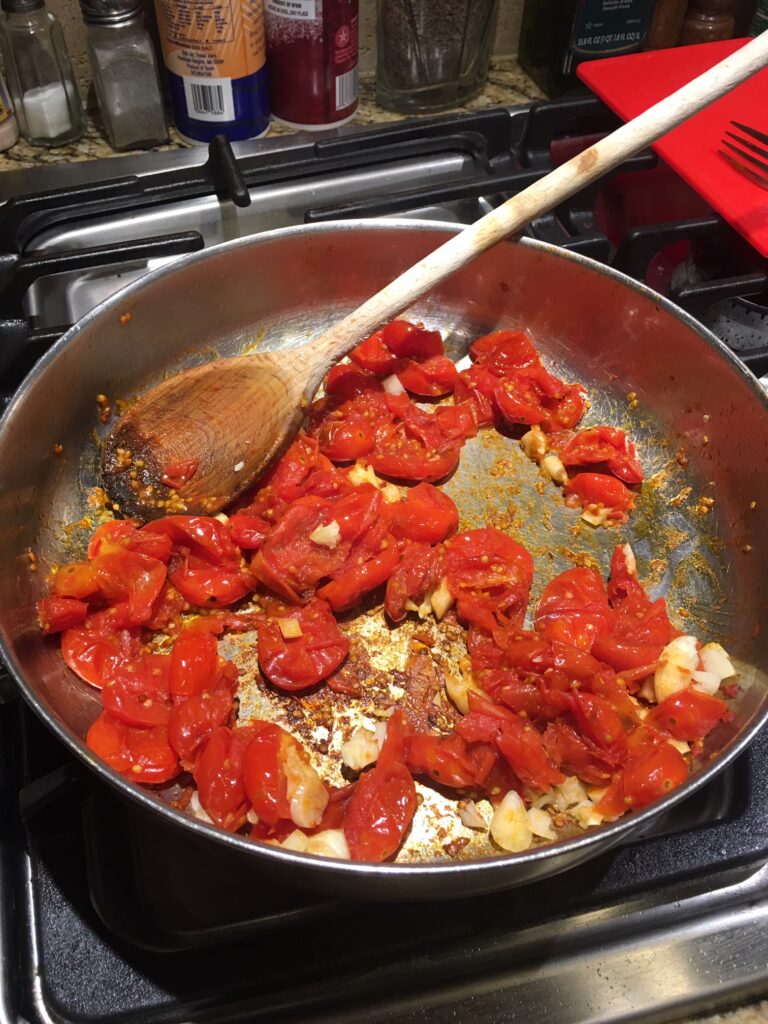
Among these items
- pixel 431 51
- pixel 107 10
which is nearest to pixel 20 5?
pixel 107 10

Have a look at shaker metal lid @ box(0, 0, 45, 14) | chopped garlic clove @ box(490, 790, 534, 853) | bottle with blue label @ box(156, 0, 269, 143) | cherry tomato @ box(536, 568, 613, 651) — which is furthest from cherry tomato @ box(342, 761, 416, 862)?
shaker metal lid @ box(0, 0, 45, 14)

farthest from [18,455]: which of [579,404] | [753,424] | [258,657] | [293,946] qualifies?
[753,424]

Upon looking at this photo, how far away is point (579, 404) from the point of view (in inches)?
66.3

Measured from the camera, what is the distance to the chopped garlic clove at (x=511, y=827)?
3.87 feet

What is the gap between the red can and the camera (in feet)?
5.99

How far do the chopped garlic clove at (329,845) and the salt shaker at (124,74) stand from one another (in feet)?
5.94

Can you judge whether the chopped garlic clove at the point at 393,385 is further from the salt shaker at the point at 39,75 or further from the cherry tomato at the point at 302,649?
the salt shaker at the point at 39,75

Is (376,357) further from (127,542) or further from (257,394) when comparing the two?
(127,542)

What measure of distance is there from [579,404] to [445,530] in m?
0.46

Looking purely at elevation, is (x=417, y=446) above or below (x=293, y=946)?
above

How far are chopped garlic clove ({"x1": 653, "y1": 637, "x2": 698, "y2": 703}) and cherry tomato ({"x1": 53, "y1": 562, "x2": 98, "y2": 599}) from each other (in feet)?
3.27

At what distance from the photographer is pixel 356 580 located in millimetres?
1387

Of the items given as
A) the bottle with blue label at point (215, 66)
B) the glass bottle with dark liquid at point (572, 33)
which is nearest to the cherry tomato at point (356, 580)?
the bottle with blue label at point (215, 66)

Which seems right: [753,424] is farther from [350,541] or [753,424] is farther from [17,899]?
[17,899]
